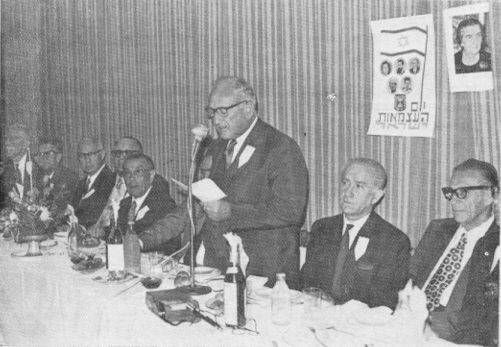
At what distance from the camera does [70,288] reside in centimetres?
245

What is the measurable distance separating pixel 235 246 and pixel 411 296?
0.54m

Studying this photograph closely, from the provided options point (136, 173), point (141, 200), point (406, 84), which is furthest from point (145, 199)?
point (406, 84)

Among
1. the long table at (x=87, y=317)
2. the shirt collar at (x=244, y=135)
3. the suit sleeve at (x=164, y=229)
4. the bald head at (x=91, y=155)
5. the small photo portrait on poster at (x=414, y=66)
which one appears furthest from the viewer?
the bald head at (x=91, y=155)

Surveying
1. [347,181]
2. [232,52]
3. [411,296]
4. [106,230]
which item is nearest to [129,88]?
[232,52]

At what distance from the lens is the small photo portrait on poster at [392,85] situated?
295cm

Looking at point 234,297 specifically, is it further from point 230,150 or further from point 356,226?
point 230,150

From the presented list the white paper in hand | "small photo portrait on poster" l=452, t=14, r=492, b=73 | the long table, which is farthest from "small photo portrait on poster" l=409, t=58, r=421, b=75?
the long table

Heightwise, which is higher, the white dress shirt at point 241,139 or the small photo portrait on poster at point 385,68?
the small photo portrait on poster at point 385,68

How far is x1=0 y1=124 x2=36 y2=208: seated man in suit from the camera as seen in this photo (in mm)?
4348

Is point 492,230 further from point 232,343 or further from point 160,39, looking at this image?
point 160,39

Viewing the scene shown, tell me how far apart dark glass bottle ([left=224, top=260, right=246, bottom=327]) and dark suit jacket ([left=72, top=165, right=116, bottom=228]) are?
2.70 m

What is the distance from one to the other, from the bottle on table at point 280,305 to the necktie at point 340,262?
0.56 metres

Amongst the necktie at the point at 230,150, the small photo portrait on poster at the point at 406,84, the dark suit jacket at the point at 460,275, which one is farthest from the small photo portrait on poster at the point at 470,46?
the necktie at the point at 230,150

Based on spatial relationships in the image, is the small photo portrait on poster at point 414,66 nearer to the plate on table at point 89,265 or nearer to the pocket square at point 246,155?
the pocket square at point 246,155
